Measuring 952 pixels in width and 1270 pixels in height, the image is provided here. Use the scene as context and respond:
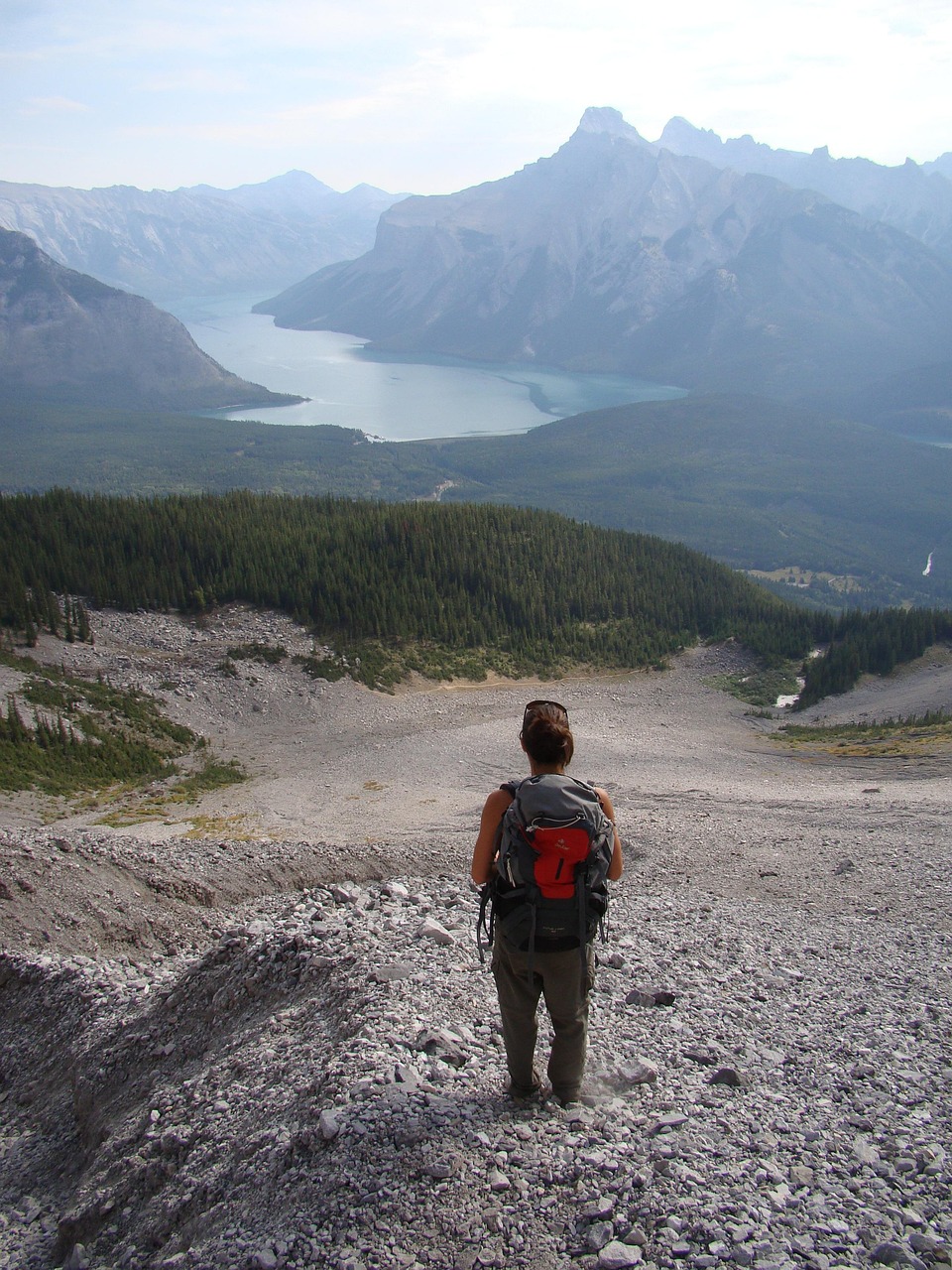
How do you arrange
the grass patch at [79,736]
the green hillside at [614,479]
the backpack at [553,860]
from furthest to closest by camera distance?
the green hillside at [614,479] < the grass patch at [79,736] < the backpack at [553,860]

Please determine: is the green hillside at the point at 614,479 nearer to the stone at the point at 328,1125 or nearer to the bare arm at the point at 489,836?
the bare arm at the point at 489,836

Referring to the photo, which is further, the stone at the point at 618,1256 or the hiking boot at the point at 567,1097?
the hiking boot at the point at 567,1097

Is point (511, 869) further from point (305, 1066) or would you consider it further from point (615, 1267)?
point (305, 1066)

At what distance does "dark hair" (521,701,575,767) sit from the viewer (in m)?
6.00

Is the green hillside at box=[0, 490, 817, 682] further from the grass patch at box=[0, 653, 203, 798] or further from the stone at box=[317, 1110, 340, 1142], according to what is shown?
the stone at box=[317, 1110, 340, 1142]

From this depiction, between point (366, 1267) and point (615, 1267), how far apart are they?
4.90 ft

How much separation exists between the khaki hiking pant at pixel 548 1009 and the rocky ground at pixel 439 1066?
0.26m

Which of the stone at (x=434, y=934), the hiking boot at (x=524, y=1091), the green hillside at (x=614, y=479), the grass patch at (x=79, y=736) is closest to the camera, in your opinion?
the hiking boot at (x=524, y=1091)

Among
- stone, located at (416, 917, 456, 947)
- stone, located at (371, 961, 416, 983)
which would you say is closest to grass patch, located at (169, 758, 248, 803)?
stone, located at (416, 917, 456, 947)

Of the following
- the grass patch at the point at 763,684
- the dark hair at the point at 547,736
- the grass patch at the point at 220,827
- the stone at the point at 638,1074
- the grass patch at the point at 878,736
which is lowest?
the grass patch at the point at 763,684

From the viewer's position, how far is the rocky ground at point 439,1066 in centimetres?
546

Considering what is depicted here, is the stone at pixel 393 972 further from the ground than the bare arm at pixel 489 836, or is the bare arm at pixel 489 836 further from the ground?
the bare arm at pixel 489 836

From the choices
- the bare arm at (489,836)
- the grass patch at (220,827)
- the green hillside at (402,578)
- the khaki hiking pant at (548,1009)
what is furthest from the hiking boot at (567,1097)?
the green hillside at (402,578)

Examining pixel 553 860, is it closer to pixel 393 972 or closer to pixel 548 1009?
pixel 548 1009
